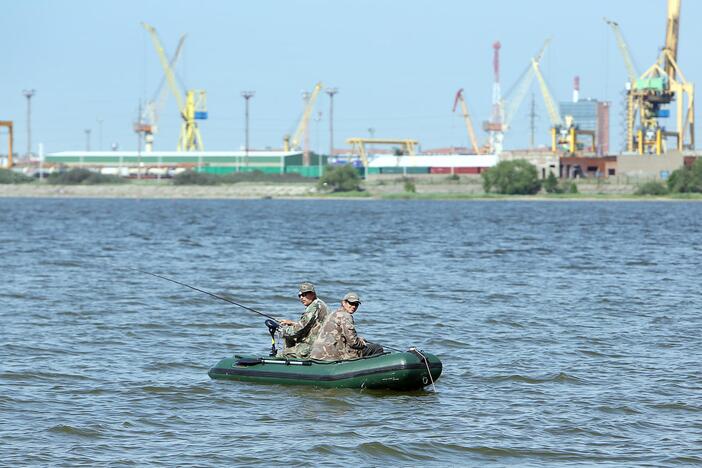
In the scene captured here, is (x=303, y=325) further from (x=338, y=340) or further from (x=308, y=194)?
(x=308, y=194)

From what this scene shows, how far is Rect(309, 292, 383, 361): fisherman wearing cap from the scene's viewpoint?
61.6 feet

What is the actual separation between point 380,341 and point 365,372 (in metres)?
6.72

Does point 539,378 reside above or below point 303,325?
below

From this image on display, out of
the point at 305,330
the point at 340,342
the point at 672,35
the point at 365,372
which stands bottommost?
the point at 365,372

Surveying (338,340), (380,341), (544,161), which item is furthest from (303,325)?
(544,161)

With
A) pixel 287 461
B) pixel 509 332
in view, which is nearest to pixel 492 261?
pixel 509 332

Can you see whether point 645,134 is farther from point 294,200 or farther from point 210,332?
point 210,332

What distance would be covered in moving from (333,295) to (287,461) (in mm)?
20542

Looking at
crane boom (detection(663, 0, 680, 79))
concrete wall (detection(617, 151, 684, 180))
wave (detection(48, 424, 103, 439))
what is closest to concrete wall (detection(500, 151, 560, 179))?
concrete wall (detection(617, 151, 684, 180))

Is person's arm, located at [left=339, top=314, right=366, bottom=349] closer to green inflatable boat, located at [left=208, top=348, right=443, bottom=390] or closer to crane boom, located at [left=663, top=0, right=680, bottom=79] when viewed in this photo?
green inflatable boat, located at [left=208, top=348, right=443, bottom=390]

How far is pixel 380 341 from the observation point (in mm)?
25484

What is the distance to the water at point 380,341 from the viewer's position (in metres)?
15.9

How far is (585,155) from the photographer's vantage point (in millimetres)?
177500

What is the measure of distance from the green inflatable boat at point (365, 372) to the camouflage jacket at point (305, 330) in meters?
0.28
